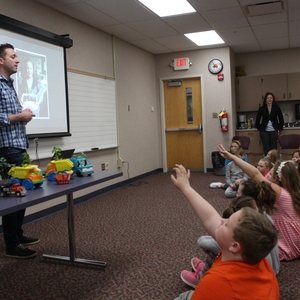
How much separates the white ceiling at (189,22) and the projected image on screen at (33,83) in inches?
29.8

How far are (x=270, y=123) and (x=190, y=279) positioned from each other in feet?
18.3

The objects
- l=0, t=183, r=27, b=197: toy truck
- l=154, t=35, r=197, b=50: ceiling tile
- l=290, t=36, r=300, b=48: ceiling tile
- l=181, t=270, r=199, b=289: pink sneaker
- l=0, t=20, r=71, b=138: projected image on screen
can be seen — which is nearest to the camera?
l=0, t=183, r=27, b=197: toy truck

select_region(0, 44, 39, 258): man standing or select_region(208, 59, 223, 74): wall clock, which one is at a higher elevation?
select_region(208, 59, 223, 74): wall clock

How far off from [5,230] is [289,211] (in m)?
2.13

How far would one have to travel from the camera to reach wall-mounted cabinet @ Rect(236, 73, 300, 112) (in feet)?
24.7

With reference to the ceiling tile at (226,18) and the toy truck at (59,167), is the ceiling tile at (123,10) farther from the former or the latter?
the toy truck at (59,167)

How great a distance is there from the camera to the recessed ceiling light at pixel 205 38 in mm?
6055

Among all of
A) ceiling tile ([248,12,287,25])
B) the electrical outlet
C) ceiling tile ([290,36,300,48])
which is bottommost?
the electrical outlet

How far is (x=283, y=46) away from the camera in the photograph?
7.47 metres

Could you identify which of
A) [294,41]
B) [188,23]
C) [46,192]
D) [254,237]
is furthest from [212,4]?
[254,237]

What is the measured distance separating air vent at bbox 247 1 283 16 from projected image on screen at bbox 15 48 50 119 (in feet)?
9.16

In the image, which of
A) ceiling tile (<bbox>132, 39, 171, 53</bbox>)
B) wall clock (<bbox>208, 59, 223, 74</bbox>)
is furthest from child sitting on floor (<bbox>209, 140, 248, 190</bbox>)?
ceiling tile (<bbox>132, 39, 171, 53</bbox>)

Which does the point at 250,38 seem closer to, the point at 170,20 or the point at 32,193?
the point at 170,20

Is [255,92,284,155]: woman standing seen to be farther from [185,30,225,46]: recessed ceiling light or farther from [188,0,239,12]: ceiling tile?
[188,0,239,12]: ceiling tile
